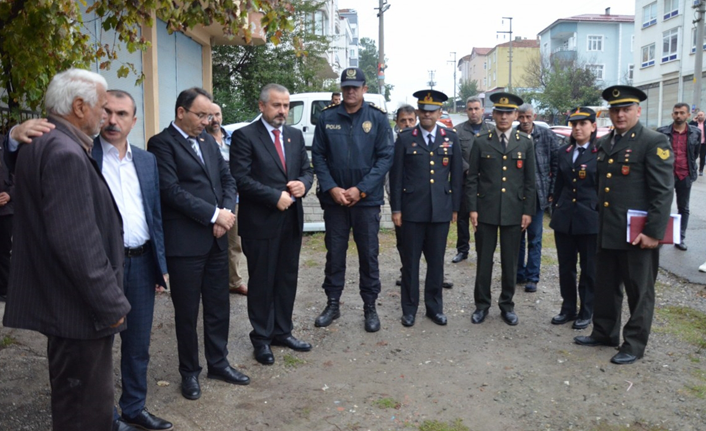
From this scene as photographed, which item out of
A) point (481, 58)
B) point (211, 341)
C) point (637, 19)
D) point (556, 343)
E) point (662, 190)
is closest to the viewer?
point (211, 341)

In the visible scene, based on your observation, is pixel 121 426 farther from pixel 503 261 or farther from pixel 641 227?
pixel 641 227

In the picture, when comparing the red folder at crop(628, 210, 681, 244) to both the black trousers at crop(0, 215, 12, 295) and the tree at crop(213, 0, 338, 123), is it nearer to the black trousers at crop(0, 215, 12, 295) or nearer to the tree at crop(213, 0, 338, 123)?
the black trousers at crop(0, 215, 12, 295)

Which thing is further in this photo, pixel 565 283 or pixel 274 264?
pixel 565 283

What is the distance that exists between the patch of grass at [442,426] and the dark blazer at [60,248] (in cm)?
202

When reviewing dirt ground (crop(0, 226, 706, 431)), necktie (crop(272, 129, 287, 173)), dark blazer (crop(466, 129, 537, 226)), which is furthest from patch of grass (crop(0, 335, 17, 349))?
dark blazer (crop(466, 129, 537, 226))

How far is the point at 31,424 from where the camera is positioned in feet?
12.7

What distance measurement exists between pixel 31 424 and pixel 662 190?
15.4ft

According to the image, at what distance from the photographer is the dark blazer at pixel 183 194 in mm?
4109

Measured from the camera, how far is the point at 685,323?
606 cm

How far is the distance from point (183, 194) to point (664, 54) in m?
43.0

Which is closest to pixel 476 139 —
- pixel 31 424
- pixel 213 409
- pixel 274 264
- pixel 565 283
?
pixel 565 283

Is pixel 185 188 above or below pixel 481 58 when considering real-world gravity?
below

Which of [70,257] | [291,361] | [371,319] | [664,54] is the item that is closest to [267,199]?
[291,361]

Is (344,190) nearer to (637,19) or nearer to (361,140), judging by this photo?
(361,140)
